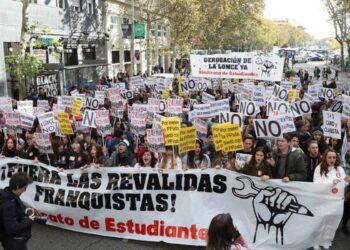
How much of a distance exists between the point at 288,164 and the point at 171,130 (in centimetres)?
231

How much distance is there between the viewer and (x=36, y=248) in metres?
6.57

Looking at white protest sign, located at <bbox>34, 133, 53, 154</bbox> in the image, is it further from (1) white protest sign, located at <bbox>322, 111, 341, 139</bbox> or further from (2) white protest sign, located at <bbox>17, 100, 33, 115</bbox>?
(1) white protest sign, located at <bbox>322, 111, 341, 139</bbox>

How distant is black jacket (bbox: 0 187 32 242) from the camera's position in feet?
14.6

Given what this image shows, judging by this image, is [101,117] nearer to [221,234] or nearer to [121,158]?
[121,158]

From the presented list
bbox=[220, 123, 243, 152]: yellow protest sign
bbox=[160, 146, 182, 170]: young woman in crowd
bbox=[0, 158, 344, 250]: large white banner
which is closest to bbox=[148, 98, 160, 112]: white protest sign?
bbox=[160, 146, 182, 170]: young woman in crowd

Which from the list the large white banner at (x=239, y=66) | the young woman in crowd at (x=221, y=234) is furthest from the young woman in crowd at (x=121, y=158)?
the large white banner at (x=239, y=66)

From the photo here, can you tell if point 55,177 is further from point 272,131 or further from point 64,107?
point 64,107

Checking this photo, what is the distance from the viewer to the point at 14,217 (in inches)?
177

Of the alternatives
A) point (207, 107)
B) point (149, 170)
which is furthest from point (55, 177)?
point (207, 107)

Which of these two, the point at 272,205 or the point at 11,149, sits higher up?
the point at 11,149

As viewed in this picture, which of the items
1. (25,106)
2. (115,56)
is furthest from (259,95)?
(115,56)

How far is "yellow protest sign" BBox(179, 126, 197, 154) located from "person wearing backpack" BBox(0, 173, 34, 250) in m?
3.57

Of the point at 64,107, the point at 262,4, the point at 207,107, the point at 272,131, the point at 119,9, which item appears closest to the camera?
the point at 272,131

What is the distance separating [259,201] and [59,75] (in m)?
22.6
